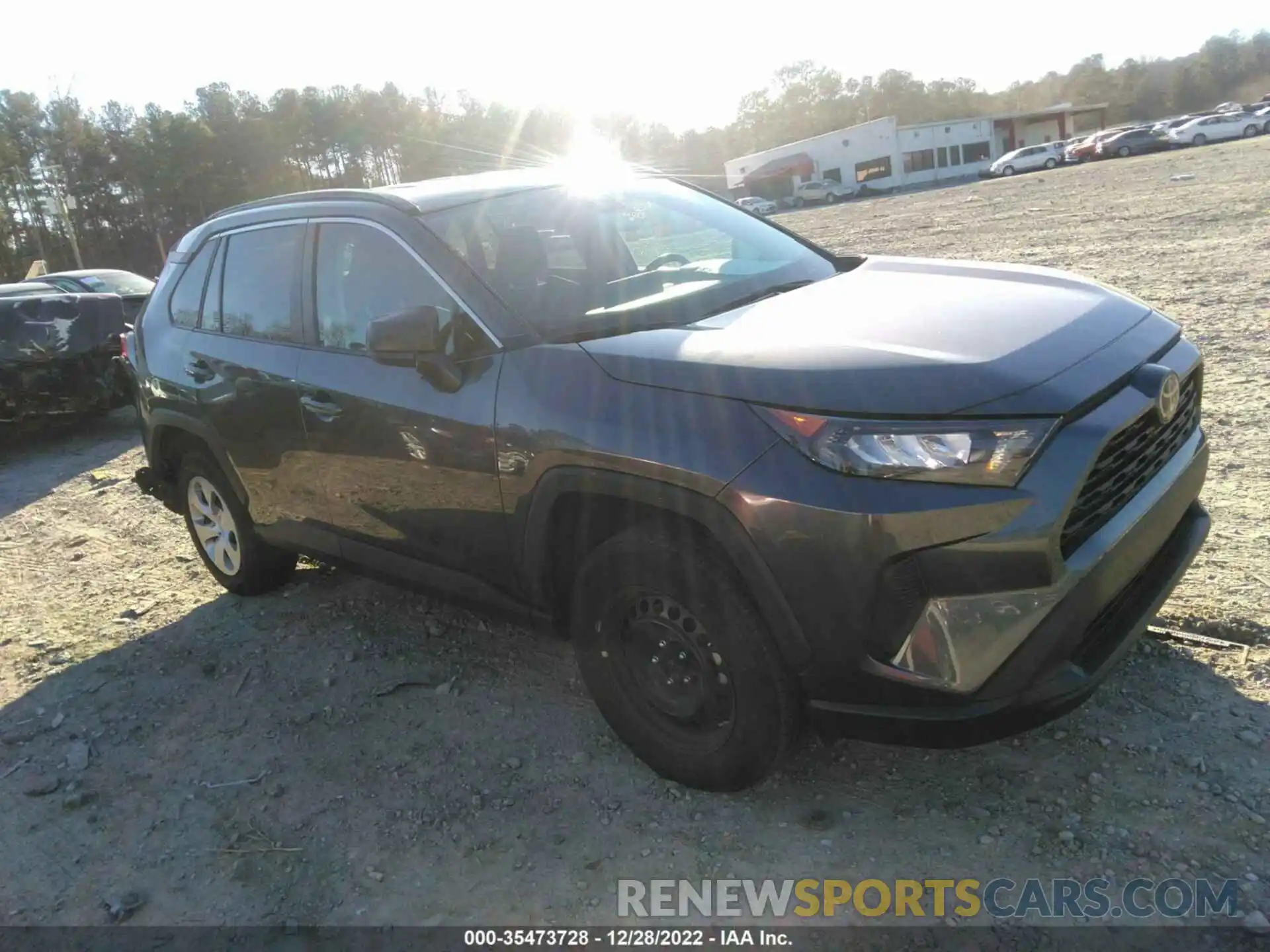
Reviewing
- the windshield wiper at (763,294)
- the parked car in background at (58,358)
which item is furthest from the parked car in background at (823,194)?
the windshield wiper at (763,294)

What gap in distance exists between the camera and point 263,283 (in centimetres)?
422

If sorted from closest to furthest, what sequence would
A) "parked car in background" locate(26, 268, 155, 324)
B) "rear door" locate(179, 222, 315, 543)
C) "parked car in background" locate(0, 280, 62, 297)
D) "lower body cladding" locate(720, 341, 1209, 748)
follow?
"lower body cladding" locate(720, 341, 1209, 748) → "rear door" locate(179, 222, 315, 543) → "parked car in background" locate(0, 280, 62, 297) → "parked car in background" locate(26, 268, 155, 324)

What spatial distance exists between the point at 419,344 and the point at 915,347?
151cm

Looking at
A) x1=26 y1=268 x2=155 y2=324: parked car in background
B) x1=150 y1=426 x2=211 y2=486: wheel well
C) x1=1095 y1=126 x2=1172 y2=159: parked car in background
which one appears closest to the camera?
x1=150 y1=426 x2=211 y2=486: wheel well

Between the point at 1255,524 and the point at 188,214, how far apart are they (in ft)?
218

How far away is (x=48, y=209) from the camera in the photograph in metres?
58.8

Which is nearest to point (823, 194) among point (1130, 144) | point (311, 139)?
point (1130, 144)

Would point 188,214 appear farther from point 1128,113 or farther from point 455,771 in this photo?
point 1128,113

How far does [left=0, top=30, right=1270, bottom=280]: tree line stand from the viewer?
5788cm

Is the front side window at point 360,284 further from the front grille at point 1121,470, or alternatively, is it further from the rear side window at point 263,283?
the front grille at point 1121,470

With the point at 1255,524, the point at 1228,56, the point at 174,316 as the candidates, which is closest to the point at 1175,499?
the point at 1255,524

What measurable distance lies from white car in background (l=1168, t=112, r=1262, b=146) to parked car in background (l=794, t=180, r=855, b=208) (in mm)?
17728

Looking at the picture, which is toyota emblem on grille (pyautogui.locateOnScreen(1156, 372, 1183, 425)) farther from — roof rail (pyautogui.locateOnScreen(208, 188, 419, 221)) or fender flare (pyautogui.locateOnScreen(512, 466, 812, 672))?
roof rail (pyautogui.locateOnScreen(208, 188, 419, 221))

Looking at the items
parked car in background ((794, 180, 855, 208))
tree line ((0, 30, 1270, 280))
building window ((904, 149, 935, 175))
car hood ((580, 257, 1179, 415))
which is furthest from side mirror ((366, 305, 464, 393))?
building window ((904, 149, 935, 175))
